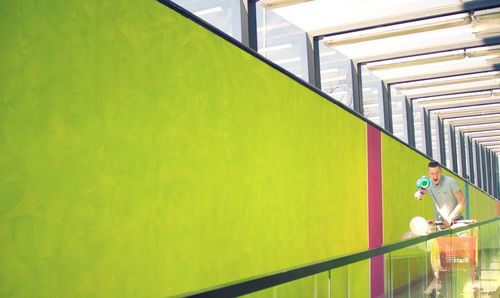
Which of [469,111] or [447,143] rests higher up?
[469,111]

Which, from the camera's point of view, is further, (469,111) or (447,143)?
(447,143)

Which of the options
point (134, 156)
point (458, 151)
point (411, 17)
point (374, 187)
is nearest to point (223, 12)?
point (411, 17)

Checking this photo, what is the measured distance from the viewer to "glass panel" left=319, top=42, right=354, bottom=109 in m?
7.69

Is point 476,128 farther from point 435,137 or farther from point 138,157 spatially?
point 138,157

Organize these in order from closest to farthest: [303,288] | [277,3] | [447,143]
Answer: [303,288], [277,3], [447,143]

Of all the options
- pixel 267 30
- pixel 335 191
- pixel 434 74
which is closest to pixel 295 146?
pixel 335 191

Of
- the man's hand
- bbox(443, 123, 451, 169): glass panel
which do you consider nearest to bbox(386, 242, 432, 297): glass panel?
the man's hand

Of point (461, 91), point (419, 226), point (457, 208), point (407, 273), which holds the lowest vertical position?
point (407, 273)

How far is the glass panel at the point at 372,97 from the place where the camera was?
9109mm

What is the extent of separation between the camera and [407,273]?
13.1 feet

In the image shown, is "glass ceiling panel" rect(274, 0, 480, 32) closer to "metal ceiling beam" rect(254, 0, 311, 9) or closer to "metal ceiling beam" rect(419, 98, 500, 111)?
"metal ceiling beam" rect(254, 0, 311, 9)

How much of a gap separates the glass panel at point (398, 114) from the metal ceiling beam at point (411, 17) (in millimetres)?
3716

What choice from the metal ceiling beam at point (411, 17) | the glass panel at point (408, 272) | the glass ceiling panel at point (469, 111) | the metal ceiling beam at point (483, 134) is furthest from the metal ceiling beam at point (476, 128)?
the glass panel at point (408, 272)

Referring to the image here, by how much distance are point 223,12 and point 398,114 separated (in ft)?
20.9
